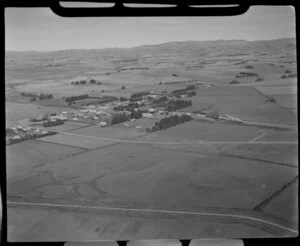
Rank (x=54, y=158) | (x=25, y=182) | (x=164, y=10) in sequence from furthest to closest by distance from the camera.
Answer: (x=54, y=158)
(x=25, y=182)
(x=164, y=10)

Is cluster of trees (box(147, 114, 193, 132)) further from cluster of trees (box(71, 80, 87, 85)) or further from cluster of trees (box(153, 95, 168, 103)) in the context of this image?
cluster of trees (box(71, 80, 87, 85))

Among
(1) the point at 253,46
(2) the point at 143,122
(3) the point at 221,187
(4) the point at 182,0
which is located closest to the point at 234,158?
(3) the point at 221,187

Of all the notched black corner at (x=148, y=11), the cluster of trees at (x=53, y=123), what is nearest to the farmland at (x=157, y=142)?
the cluster of trees at (x=53, y=123)

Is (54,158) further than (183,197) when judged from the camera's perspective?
Yes

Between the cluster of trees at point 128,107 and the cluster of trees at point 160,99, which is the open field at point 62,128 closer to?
the cluster of trees at point 128,107

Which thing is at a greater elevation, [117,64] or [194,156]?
[117,64]

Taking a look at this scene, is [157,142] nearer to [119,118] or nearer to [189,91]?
[189,91]

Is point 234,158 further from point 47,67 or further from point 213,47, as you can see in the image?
point 47,67
